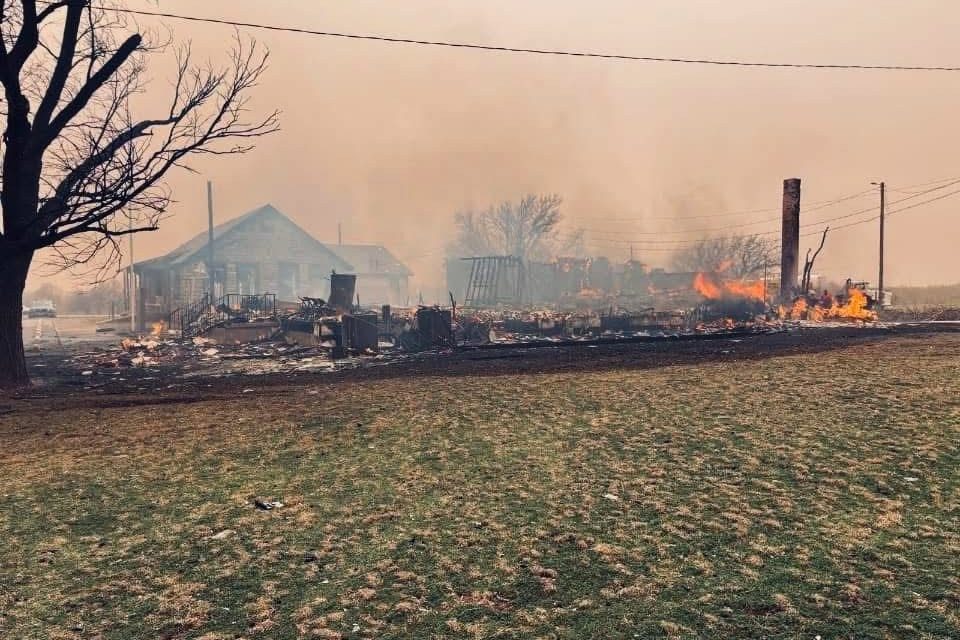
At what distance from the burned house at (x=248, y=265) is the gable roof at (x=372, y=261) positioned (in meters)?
9.22

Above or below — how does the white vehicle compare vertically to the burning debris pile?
below

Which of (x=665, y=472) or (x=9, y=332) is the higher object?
(x=9, y=332)

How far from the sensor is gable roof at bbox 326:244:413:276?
6619 centimetres

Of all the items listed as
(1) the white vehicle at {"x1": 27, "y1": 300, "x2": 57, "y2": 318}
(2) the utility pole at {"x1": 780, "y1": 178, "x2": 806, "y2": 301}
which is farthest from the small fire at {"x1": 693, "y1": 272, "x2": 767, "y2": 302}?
(1) the white vehicle at {"x1": 27, "y1": 300, "x2": 57, "y2": 318}

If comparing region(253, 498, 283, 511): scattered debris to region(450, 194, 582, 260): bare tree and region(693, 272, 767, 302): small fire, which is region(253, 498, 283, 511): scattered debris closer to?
region(693, 272, 767, 302): small fire

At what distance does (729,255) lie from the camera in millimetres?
61906

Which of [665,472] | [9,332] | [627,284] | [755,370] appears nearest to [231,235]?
[627,284]

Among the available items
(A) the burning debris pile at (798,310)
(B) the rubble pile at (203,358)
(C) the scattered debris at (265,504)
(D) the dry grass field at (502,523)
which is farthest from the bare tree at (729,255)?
(C) the scattered debris at (265,504)

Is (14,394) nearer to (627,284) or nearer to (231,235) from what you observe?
(231,235)

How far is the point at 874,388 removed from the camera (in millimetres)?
7613

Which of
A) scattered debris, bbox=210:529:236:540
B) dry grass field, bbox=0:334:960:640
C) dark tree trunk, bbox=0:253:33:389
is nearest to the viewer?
dry grass field, bbox=0:334:960:640

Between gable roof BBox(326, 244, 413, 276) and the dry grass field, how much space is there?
2290 inches

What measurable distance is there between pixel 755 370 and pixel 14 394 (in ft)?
41.7

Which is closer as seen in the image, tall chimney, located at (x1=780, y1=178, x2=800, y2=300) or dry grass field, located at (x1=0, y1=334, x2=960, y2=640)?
dry grass field, located at (x1=0, y1=334, x2=960, y2=640)
